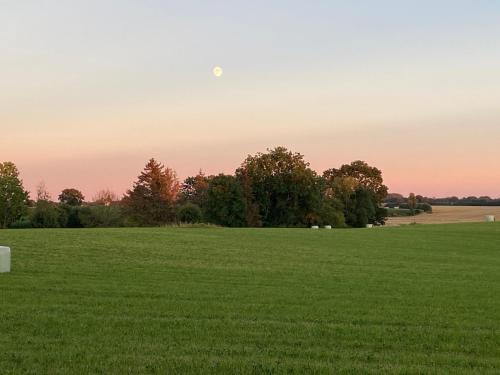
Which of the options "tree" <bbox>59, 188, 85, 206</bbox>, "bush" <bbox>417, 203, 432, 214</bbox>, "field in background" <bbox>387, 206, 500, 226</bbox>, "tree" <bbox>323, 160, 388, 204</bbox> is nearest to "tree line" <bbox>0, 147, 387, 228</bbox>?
"field in background" <bbox>387, 206, 500, 226</bbox>

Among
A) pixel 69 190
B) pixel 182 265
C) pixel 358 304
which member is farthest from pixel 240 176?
pixel 358 304

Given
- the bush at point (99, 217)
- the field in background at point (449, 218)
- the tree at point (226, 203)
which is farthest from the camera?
the field in background at point (449, 218)

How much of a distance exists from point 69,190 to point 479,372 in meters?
145

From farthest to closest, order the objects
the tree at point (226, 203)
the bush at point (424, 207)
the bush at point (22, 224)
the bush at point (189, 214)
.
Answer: the bush at point (424, 207) → the bush at point (22, 224) → the tree at point (226, 203) → the bush at point (189, 214)

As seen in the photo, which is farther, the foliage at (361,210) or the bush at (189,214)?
the foliage at (361,210)

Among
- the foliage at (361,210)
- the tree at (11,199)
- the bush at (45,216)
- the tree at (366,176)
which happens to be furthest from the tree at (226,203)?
the tree at (366,176)

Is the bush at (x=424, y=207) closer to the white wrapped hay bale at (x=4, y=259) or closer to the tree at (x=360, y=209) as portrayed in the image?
the tree at (x=360, y=209)

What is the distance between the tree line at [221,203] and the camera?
89812 mm

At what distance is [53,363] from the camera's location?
721 centimetres

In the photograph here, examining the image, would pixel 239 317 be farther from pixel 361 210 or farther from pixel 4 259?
pixel 361 210

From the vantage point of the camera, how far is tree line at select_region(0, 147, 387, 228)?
8981 cm

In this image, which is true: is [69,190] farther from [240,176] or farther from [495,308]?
[495,308]

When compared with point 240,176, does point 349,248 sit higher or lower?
lower

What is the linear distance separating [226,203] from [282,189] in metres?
12.1
